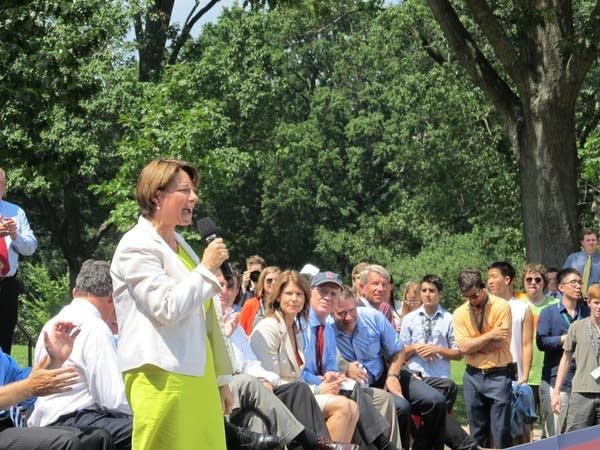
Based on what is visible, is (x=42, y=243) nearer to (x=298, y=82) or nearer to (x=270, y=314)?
(x=298, y=82)

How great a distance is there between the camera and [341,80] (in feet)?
197

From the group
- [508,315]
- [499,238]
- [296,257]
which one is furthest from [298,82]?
[508,315]

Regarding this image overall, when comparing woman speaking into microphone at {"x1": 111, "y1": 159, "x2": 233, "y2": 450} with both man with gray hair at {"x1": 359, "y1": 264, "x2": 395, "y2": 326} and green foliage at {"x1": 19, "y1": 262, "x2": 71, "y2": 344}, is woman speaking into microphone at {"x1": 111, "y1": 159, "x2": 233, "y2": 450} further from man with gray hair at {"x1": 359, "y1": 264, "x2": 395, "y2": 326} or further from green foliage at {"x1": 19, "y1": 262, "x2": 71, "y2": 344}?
green foliage at {"x1": 19, "y1": 262, "x2": 71, "y2": 344}

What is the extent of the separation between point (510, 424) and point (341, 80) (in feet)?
164

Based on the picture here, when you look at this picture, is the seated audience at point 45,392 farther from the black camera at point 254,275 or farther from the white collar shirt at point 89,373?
the black camera at point 254,275

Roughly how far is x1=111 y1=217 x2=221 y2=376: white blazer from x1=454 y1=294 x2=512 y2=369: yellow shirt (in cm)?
593

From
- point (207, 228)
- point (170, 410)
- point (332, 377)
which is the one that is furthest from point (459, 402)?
point (170, 410)

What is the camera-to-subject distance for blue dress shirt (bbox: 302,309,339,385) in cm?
943

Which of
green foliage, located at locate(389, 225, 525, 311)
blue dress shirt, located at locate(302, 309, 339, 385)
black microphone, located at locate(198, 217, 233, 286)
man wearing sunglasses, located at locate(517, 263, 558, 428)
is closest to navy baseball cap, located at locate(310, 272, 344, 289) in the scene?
blue dress shirt, located at locate(302, 309, 339, 385)

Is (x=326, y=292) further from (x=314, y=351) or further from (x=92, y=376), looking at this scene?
(x=92, y=376)

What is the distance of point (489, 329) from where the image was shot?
36.1ft

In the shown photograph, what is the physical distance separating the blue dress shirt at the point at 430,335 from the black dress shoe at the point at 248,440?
333 centimetres

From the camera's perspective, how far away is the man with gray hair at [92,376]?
269 inches

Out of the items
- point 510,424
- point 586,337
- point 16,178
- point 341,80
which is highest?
point 341,80
